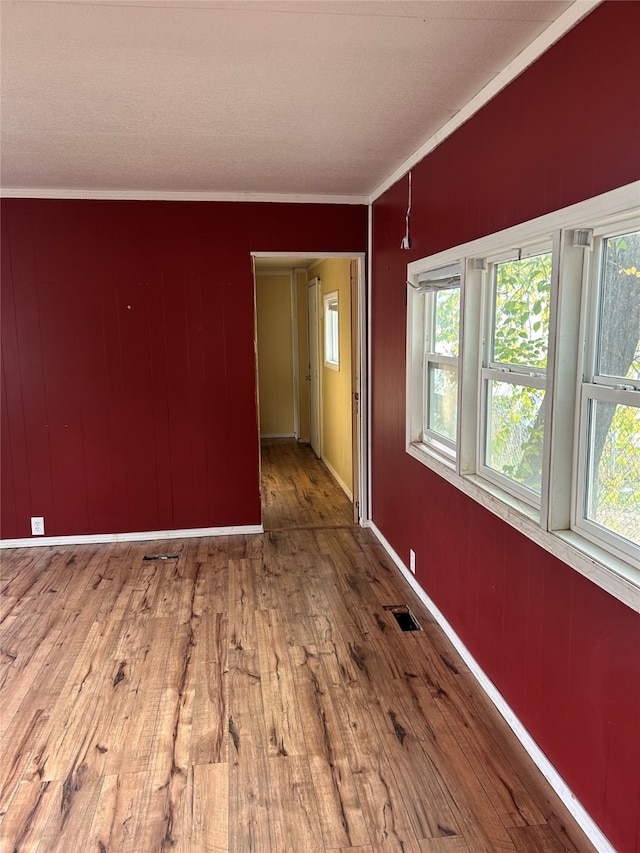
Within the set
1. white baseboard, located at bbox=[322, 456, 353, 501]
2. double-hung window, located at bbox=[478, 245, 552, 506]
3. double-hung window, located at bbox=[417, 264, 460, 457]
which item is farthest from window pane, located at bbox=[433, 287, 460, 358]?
white baseboard, located at bbox=[322, 456, 353, 501]

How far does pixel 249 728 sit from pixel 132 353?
2826mm

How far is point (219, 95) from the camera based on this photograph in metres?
2.41

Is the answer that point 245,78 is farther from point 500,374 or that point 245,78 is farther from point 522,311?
point 500,374

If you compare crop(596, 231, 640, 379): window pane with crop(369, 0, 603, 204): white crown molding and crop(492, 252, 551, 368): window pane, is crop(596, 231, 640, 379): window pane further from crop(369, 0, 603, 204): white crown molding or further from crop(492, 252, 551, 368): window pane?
crop(369, 0, 603, 204): white crown molding

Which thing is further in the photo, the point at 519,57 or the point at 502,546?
the point at 502,546

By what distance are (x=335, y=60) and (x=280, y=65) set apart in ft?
0.66

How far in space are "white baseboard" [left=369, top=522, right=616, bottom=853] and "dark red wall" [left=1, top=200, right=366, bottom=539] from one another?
6.84ft

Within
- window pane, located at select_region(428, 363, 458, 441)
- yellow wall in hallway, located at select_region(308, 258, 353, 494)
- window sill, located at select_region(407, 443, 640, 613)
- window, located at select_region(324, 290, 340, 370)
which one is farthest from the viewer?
window, located at select_region(324, 290, 340, 370)

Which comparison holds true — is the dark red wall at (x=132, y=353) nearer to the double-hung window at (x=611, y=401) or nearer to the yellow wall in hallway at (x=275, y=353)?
the double-hung window at (x=611, y=401)

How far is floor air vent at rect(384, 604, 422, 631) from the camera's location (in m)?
3.15

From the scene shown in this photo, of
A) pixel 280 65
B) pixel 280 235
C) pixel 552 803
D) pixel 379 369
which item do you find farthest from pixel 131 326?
pixel 552 803

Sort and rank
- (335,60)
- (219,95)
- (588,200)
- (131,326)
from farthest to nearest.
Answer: (131,326) → (219,95) → (335,60) → (588,200)

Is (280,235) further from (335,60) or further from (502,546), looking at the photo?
(502,546)

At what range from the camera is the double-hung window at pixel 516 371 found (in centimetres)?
217
